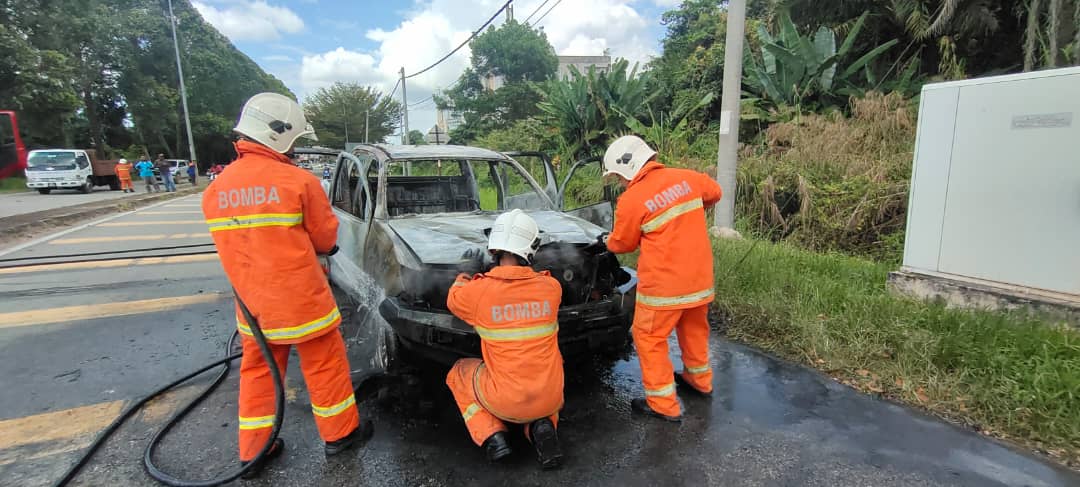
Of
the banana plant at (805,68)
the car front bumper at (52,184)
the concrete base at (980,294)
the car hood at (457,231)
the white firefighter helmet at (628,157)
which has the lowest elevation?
the concrete base at (980,294)

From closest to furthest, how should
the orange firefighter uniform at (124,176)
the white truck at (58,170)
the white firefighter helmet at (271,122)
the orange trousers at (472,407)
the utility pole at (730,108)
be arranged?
the white firefighter helmet at (271,122) < the orange trousers at (472,407) < the utility pole at (730,108) < the white truck at (58,170) < the orange firefighter uniform at (124,176)

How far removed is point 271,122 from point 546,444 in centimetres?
194

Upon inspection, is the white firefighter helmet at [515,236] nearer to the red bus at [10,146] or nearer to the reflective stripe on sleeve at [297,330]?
the reflective stripe on sleeve at [297,330]

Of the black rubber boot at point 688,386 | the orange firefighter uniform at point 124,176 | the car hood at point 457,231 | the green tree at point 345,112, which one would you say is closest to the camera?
the car hood at point 457,231

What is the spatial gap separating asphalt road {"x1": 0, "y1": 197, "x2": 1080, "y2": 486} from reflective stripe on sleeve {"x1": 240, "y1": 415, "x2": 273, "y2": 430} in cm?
23

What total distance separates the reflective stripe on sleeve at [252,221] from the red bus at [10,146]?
74.1 ft

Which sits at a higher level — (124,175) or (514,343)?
(124,175)

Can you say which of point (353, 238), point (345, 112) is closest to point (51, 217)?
point (353, 238)

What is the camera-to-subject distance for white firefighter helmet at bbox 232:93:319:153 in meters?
2.32

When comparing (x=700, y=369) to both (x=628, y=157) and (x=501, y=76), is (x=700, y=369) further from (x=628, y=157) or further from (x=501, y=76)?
(x=501, y=76)

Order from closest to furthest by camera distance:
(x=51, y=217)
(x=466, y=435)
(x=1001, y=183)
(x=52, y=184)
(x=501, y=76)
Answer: (x=466, y=435), (x=1001, y=183), (x=51, y=217), (x=52, y=184), (x=501, y=76)

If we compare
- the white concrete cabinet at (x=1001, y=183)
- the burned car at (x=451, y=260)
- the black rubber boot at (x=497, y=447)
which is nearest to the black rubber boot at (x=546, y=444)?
the black rubber boot at (x=497, y=447)

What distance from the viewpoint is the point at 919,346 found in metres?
3.29

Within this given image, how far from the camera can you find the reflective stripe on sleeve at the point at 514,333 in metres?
2.36
